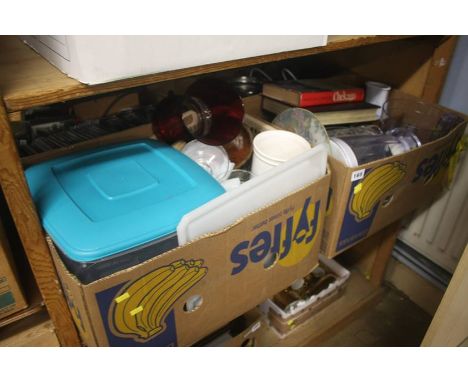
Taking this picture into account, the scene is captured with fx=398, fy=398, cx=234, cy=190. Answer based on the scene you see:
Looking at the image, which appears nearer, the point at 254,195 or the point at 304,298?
the point at 254,195

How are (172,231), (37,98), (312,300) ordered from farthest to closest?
(312,300) → (172,231) → (37,98)

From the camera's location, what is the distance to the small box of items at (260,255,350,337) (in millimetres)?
1373

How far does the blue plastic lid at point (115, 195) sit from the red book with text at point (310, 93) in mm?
410

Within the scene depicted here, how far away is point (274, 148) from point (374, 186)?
25 centimetres

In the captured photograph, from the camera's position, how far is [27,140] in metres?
0.90

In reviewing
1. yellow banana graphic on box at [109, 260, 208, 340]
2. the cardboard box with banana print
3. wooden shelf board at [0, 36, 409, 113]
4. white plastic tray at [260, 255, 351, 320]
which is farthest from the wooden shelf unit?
white plastic tray at [260, 255, 351, 320]

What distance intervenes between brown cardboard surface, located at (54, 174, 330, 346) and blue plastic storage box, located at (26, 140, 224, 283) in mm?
32

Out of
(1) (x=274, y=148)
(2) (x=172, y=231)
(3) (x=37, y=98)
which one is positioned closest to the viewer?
(3) (x=37, y=98)

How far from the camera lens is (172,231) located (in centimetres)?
61

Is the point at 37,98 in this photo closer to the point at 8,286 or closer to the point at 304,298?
the point at 8,286

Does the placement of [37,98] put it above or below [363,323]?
above

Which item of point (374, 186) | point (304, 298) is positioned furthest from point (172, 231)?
point (304, 298)

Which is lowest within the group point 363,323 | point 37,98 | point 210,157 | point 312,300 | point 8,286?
point 363,323
